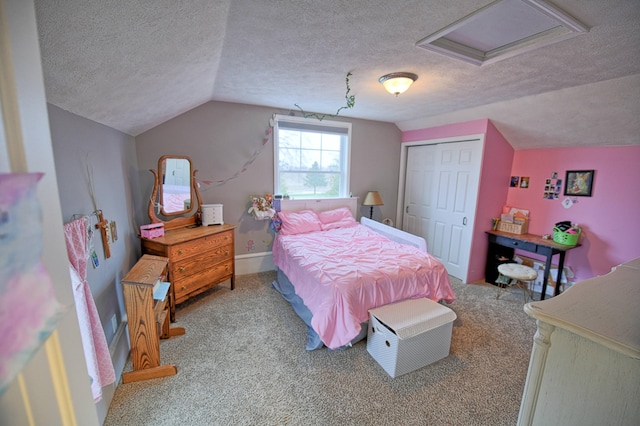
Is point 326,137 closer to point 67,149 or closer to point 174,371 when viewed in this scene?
point 67,149

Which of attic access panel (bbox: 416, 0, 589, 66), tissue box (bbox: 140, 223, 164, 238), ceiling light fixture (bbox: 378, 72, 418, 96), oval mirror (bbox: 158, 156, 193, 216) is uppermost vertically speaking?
attic access panel (bbox: 416, 0, 589, 66)

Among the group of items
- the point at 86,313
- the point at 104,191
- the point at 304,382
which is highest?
the point at 104,191

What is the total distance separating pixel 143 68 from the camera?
1442mm

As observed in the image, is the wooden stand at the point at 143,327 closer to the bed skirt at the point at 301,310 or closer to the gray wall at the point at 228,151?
the bed skirt at the point at 301,310

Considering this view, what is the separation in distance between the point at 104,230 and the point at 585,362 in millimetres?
2560

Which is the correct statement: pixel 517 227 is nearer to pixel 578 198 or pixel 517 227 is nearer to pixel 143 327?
pixel 578 198

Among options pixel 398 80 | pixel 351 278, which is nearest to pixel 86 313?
pixel 351 278

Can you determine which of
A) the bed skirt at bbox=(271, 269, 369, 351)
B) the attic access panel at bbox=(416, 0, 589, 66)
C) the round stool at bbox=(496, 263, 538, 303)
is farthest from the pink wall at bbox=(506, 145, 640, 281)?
the bed skirt at bbox=(271, 269, 369, 351)

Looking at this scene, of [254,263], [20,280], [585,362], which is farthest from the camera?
[254,263]

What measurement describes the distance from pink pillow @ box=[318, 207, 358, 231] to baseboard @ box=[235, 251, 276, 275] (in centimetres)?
91

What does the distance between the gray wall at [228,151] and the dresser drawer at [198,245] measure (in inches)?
20.3

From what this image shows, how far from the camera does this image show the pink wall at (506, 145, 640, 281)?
266cm

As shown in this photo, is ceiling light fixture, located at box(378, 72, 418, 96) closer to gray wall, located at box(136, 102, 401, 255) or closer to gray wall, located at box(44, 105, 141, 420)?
gray wall, located at box(136, 102, 401, 255)

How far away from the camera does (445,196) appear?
12.2 feet
